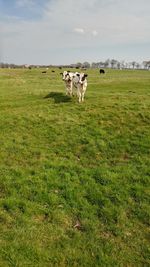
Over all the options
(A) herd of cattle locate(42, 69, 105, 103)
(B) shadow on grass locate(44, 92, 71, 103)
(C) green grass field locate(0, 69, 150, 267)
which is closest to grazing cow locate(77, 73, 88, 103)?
(A) herd of cattle locate(42, 69, 105, 103)

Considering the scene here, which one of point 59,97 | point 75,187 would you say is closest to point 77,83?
point 59,97

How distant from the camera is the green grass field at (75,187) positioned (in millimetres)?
8445

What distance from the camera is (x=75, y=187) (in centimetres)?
1118

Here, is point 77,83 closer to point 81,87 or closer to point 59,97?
point 81,87

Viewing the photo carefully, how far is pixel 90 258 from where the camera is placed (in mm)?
8211

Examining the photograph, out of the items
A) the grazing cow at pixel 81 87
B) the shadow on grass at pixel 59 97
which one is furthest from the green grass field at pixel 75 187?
the shadow on grass at pixel 59 97

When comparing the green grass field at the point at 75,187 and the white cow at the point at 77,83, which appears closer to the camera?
the green grass field at the point at 75,187

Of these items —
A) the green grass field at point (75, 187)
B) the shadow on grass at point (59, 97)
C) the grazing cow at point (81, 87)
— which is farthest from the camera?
the shadow on grass at point (59, 97)

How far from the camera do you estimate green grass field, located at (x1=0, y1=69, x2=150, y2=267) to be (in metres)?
8.45

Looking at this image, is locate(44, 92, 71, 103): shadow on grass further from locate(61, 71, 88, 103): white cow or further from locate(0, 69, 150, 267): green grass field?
locate(0, 69, 150, 267): green grass field

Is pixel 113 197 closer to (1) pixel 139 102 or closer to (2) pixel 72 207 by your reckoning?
(2) pixel 72 207

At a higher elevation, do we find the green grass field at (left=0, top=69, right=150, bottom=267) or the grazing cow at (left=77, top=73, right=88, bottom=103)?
the grazing cow at (left=77, top=73, right=88, bottom=103)

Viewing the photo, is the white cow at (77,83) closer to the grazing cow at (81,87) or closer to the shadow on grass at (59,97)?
the grazing cow at (81,87)

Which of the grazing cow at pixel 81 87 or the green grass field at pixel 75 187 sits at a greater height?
the grazing cow at pixel 81 87
